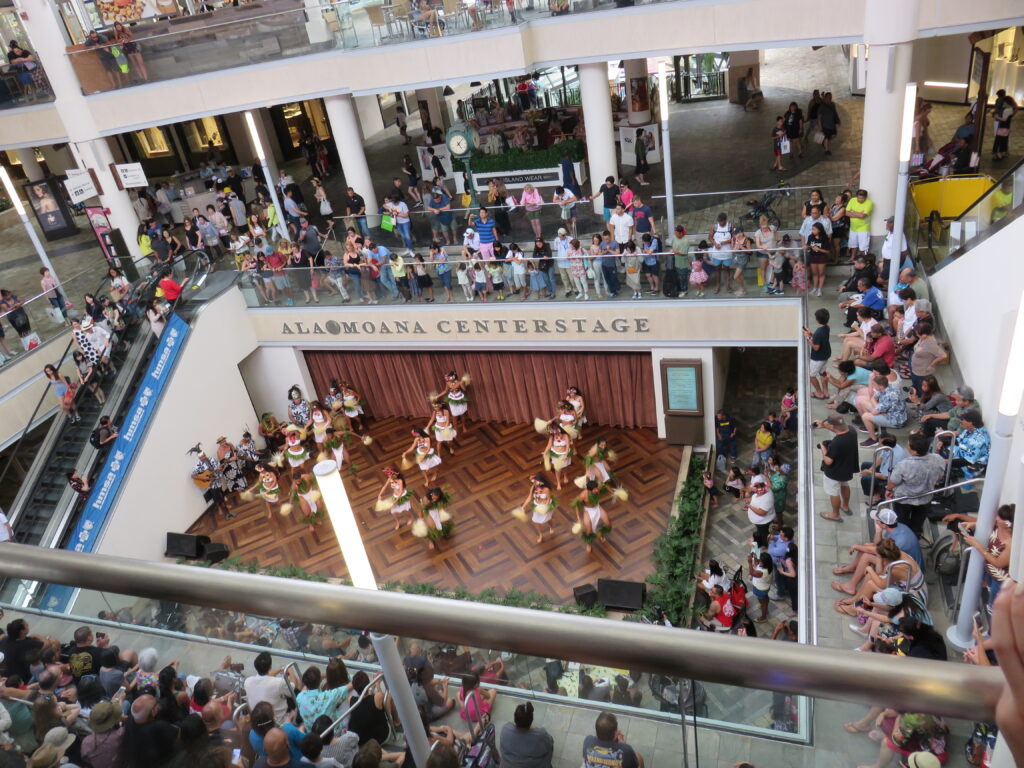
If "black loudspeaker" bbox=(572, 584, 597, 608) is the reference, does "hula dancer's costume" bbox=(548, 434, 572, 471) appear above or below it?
above

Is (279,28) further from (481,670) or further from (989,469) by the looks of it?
(481,670)

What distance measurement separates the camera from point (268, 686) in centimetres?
192

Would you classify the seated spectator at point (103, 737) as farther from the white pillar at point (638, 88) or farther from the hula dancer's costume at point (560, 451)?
the white pillar at point (638, 88)

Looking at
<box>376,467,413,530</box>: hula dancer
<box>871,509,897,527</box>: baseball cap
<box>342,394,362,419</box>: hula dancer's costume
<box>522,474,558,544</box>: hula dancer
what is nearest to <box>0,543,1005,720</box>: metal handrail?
<box>871,509,897,527</box>: baseball cap

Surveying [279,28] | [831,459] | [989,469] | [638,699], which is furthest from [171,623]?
[279,28]

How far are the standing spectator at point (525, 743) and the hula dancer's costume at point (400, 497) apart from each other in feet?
35.3

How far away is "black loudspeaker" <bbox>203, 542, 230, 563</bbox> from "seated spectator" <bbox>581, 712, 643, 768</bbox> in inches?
455

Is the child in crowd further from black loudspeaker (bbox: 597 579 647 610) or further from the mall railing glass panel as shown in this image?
black loudspeaker (bbox: 597 579 647 610)

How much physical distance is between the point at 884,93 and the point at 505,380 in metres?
7.29

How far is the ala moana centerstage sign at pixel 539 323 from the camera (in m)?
11.9

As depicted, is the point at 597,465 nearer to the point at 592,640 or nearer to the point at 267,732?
the point at 267,732

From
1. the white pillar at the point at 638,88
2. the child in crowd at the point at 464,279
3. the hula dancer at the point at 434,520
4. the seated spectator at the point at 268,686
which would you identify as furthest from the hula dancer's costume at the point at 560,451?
the seated spectator at the point at 268,686

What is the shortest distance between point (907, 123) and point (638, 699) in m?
8.24

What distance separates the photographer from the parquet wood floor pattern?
1148 cm
